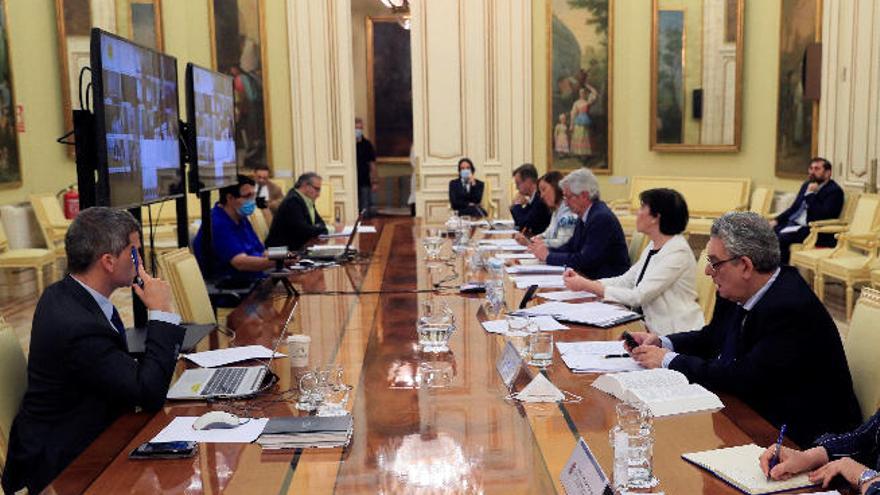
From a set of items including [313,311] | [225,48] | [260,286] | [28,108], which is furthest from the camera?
[225,48]

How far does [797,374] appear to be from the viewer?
2.71 metres

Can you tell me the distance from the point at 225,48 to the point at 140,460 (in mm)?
10152

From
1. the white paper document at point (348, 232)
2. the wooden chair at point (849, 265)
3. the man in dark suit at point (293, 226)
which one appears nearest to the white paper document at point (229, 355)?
the man in dark suit at point (293, 226)

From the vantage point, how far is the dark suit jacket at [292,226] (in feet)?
25.1

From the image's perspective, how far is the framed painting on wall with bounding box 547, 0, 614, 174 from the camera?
38.5ft

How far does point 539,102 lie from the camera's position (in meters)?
12.0

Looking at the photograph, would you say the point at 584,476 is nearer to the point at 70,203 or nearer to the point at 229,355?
the point at 229,355

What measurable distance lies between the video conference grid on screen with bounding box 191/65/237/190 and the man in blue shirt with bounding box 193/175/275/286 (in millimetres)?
136

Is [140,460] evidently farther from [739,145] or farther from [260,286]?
[739,145]

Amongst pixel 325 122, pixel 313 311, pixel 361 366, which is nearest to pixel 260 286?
pixel 313 311

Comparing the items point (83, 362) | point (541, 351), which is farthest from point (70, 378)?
point (541, 351)

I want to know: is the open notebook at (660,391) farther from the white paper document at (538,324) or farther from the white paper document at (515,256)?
the white paper document at (515,256)

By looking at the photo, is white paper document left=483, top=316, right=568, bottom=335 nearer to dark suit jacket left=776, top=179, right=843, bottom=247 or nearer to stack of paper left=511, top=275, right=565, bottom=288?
stack of paper left=511, top=275, right=565, bottom=288

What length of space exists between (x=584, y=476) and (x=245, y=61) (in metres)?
10.7
